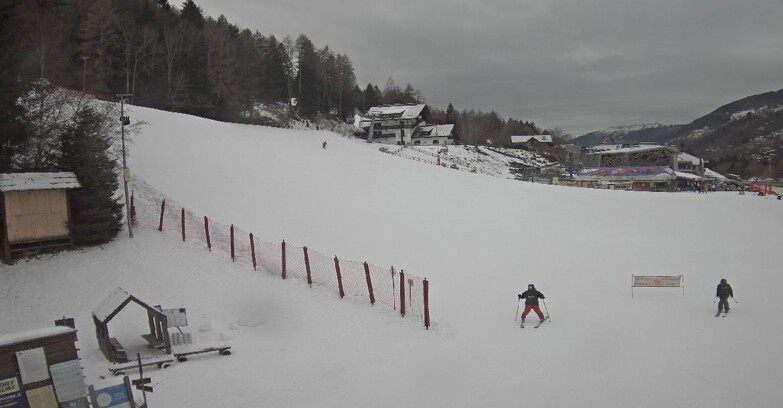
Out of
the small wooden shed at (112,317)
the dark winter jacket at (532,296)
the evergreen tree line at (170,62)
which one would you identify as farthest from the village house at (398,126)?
the small wooden shed at (112,317)

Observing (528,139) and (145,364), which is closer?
(145,364)

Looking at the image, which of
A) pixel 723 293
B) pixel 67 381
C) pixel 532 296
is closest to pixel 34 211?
pixel 67 381

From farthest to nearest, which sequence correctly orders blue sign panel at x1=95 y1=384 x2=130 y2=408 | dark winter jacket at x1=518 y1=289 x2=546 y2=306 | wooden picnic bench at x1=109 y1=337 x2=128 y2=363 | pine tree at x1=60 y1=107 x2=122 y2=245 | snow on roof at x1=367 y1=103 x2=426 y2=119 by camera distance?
snow on roof at x1=367 y1=103 x2=426 y2=119 < pine tree at x1=60 y1=107 x2=122 y2=245 < dark winter jacket at x1=518 y1=289 x2=546 y2=306 < wooden picnic bench at x1=109 y1=337 x2=128 y2=363 < blue sign panel at x1=95 y1=384 x2=130 y2=408

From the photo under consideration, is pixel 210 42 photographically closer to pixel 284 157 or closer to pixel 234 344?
pixel 284 157

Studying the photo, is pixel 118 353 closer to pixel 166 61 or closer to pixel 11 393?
pixel 11 393

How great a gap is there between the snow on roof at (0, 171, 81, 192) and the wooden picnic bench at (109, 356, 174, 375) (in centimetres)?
793

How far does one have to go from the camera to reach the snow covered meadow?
31.0ft

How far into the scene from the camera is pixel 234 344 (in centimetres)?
1162

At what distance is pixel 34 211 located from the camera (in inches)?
595

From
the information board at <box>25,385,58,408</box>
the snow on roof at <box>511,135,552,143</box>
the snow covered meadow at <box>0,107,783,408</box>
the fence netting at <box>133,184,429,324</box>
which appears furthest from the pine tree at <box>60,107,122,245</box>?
the snow on roof at <box>511,135,552,143</box>

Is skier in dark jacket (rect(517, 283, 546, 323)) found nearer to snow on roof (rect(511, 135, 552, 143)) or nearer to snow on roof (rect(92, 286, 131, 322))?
snow on roof (rect(92, 286, 131, 322))

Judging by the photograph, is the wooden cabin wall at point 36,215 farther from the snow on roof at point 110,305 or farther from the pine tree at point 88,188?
the snow on roof at point 110,305

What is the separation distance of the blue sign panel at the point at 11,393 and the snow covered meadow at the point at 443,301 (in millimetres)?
2343

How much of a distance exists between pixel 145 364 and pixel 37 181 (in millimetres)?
8567
